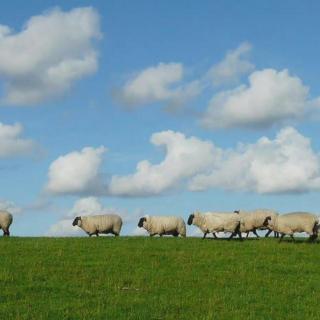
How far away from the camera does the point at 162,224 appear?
1800 inches

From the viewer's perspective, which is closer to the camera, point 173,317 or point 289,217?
point 173,317

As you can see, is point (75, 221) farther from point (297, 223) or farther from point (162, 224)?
point (297, 223)

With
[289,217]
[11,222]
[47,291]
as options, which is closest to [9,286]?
[47,291]

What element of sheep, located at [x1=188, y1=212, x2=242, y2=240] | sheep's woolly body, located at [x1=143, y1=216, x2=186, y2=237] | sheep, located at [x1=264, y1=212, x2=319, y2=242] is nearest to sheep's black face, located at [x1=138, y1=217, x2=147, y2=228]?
sheep's woolly body, located at [x1=143, y1=216, x2=186, y2=237]

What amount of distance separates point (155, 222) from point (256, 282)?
65.0 feet

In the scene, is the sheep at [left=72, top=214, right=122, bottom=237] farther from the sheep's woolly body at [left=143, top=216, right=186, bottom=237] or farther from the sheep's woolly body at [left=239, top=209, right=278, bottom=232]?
the sheep's woolly body at [left=239, top=209, right=278, bottom=232]

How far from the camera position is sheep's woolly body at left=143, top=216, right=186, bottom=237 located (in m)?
45.7

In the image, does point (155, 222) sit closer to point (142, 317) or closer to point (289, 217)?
point (289, 217)

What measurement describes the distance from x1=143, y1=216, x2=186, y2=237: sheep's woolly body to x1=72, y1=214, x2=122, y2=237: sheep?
102 inches

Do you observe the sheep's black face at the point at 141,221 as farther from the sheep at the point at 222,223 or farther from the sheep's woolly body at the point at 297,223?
the sheep's woolly body at the point at 297,223

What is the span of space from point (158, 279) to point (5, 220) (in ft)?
84.8

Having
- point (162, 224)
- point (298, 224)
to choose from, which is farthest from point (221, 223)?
point (162, 224)

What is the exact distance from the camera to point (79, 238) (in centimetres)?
3881

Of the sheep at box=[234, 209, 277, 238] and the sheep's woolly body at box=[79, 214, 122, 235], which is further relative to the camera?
the sheep's woolly body at box=[79, 214, 122, 235]
